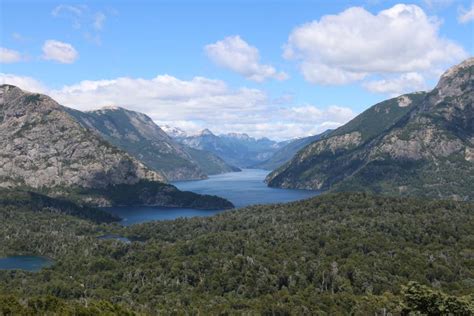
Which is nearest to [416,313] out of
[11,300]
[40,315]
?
[40,315]

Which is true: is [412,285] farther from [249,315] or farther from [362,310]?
[249,315]

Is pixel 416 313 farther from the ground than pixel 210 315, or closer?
farther from the ground

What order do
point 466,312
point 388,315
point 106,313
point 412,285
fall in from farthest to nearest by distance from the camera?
point 388,315 → point 106,313 → point 412,285 → point 466,312

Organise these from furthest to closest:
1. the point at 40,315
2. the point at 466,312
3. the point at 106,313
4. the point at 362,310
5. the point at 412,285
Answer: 1. the point at 362,310
2. the point at 40,315
3. the point at 106,313
4. the point at 412,285
5. the point at 466,312

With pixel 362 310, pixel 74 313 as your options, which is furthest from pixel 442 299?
pixel 74 313

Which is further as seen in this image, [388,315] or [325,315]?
[325,315]

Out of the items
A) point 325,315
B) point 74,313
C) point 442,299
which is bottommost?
point 325,315

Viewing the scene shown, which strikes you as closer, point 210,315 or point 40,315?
point 40,315

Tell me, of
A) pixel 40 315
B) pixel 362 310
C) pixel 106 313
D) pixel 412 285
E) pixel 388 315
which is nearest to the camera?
pixel 412 285

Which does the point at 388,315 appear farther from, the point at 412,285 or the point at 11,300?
the point at 11,300
